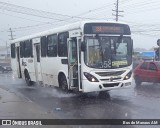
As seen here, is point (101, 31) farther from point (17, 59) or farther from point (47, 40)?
point (17, 59)

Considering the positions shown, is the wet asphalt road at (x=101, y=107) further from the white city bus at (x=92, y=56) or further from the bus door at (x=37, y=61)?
the bus door at (x=37, y=61)

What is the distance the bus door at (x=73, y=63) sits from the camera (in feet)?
46.8

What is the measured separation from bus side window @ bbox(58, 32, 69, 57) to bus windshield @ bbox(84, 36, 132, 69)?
5.44ft

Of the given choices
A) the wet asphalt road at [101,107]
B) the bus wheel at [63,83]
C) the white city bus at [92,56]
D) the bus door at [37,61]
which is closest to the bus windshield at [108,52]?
the white city bus at [92,56]

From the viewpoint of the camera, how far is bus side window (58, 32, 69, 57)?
15242 millimetres

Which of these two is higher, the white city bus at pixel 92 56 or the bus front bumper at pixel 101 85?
the white city bus at pixel 92 56

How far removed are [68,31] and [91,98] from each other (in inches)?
120

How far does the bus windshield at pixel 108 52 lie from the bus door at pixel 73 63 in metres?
0.59

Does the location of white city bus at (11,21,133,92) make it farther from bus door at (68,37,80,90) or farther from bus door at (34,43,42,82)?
bus door at (34,43,42,82)

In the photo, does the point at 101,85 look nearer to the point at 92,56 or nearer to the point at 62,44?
the point at 92,56

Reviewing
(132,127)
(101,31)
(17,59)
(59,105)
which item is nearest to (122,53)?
(101,31)

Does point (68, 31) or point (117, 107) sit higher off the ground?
point (68, 31)

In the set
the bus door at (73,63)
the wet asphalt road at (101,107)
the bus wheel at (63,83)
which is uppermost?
the bus door at (73,63)

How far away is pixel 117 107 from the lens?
12281mm
